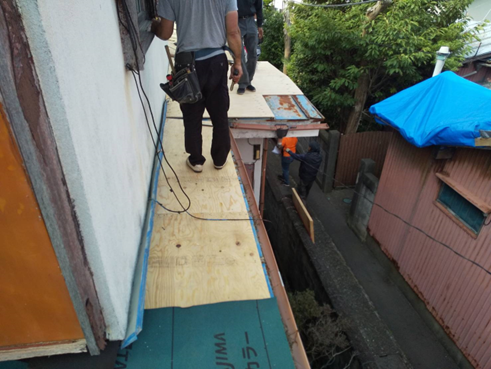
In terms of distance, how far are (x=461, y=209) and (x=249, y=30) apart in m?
4.40

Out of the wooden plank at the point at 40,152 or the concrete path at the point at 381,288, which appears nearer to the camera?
the wooden plank at the point at 40,152

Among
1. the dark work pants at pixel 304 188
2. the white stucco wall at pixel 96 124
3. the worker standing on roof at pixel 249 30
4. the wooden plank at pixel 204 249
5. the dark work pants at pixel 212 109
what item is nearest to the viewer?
the white stucco wall at pixel 96 124

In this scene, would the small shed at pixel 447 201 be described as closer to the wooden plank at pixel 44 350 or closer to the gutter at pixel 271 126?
the gutter at pixel 271 126

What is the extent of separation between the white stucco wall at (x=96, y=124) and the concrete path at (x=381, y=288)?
5.01 meters

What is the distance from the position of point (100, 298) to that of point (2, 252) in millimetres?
535

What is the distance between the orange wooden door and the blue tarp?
4.75 metres

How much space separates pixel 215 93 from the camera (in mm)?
3547

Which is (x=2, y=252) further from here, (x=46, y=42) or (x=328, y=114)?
(x=328, y=114)

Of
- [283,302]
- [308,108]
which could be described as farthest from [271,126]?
[283,302]

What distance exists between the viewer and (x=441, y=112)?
5000 millimetres

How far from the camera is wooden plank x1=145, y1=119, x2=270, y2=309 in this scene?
2.48 meters

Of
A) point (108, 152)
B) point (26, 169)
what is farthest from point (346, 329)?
point (26, 169)

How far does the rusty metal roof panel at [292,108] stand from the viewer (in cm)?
572

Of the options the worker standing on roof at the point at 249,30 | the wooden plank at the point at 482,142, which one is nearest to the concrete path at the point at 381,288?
the wooden plank at the point at 482,142
